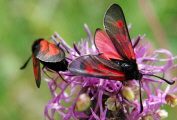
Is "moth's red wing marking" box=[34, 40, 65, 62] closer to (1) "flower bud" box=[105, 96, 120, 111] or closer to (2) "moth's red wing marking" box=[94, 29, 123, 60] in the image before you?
(2) "moth's red wing marking" box=[94, 29, 123, 60]

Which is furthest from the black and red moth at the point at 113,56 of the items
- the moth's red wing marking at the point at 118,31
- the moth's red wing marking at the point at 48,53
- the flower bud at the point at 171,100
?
the moth's red wing marking at the point at 48,53

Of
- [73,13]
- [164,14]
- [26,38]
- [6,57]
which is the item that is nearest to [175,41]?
[164,14]

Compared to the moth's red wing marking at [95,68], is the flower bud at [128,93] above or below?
below

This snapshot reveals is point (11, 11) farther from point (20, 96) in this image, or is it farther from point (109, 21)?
point (109, 21)

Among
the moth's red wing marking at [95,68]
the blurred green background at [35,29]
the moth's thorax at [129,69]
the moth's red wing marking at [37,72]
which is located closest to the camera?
the moth's red wing marking at [95,68]

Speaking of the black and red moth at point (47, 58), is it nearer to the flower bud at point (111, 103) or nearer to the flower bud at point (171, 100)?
the flower bud at point (111, 103)

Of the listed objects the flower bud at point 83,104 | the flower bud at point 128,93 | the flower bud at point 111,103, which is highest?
the flower bud at point 83,104

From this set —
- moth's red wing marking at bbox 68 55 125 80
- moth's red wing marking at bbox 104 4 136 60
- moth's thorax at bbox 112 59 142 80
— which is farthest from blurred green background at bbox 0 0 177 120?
moth's red wing marking at bbox 68 55 125 80

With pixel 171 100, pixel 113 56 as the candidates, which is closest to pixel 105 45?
pixel 113 56
